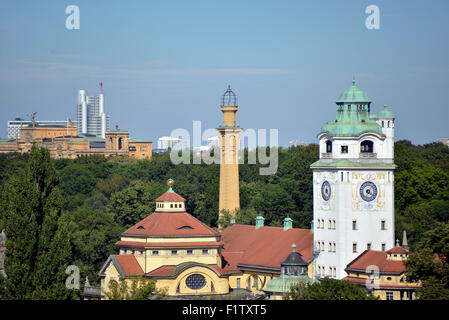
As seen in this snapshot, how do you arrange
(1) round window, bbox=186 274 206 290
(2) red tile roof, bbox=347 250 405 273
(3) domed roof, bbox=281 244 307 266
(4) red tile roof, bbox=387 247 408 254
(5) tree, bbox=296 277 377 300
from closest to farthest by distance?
(5) tree, bbox=296 277 377 300
(2) red tile roof, bbox=347 250 405 273
(4) red tile roof, bbox=387 247 408 254
(3) domed roof, bbox=281 244 307 266
(1) round window, bbox=186 274 206 290

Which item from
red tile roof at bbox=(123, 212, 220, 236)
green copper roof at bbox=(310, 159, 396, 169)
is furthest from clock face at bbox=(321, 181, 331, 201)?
red tile roof at bbox=(123, 212, 220, 236)

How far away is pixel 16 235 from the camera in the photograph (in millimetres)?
86438

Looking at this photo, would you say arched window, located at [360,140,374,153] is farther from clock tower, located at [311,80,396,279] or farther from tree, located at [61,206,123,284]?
tree, located at [61,206,123,284]

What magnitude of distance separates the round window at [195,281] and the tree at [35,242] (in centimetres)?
1579

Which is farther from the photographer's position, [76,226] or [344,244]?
[76,226]

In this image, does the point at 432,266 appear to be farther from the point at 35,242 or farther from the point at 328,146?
the point at 35,242

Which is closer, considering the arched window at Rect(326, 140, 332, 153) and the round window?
the arched window at Rect(326, 140, 332, 153)

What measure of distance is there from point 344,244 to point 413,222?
78.6 ft

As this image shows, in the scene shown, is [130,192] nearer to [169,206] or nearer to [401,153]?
[401,153]

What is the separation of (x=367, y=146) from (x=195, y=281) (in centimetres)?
1696

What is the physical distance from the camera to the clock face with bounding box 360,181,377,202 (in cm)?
9769

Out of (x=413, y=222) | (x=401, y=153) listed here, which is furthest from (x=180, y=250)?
(x=401, y=153)

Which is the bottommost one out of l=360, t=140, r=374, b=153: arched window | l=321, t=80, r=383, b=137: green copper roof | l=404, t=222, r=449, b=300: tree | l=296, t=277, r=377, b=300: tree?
l=296, t=277, r=377, b=300: tree

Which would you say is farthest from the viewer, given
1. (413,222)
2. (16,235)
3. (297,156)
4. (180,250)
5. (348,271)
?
(297,156)
